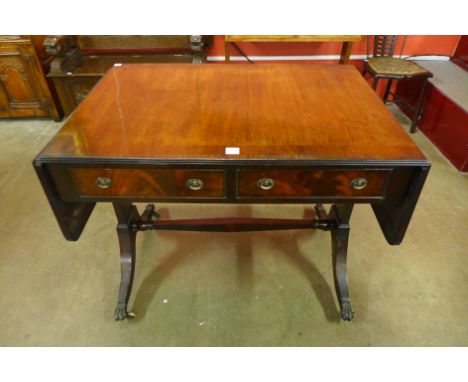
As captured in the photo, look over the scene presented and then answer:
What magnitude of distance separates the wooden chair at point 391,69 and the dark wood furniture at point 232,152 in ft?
5.36

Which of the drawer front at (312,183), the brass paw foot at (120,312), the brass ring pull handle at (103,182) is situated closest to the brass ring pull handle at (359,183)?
the drawer front at (312,183)

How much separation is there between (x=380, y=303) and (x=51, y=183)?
160 cm

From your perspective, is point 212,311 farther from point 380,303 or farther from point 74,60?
point 74,60

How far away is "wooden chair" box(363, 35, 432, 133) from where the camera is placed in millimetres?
2734

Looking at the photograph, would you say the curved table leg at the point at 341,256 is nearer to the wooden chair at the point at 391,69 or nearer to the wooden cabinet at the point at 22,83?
the wooden chair at the point at 391,69

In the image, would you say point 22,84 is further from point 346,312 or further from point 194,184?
point 346,312

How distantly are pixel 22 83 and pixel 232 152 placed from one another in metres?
2.86

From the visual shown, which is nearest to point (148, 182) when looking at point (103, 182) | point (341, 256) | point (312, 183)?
point (103, 182)

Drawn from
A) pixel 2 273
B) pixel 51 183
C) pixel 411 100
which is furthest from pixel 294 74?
pixel 411 100

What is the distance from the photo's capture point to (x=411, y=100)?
3.20 m

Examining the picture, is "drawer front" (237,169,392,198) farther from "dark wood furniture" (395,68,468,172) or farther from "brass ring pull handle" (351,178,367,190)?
"dark wood furniture" (395,68,468,172)

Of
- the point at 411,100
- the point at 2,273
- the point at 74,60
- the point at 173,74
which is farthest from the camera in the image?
the point at 411,100

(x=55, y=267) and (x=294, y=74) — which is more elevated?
(x=294, y=74)

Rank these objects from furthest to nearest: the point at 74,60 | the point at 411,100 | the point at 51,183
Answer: the point at 411,100, the point at 74,60, the point at 51,183
